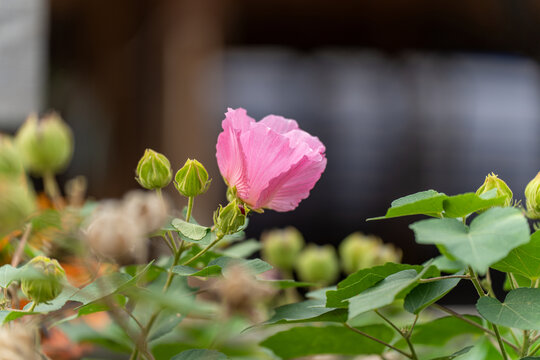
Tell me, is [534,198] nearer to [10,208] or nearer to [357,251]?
[10,208]

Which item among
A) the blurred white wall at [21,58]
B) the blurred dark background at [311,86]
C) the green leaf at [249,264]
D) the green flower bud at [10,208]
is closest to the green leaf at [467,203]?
the green leaf at [249,264]

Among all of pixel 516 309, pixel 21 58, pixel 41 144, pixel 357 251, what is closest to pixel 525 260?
pixel 516 309

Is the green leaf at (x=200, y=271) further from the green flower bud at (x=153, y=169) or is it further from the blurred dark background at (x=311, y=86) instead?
the blurred dark background at (x=311, y=86)

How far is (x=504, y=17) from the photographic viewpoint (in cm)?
329

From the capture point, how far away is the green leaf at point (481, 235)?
0.28 metres

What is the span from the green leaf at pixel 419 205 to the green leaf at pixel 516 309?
0.18 ft

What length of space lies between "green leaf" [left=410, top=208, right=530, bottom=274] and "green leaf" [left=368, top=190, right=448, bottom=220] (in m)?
0.02

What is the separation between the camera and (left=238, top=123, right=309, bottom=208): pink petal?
384 mm

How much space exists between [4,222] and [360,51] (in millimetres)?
3481

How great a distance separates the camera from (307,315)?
0.38 meters

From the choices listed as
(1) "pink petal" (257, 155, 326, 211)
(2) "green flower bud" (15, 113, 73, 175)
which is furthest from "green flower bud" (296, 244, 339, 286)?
(1) "pink petal" (257, 155, 326, 211)

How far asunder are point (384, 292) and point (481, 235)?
57 millimetres

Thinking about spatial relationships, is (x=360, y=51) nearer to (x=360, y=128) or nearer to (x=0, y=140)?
(x=360, y=128)

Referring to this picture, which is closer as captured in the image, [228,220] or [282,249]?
[228,220]
